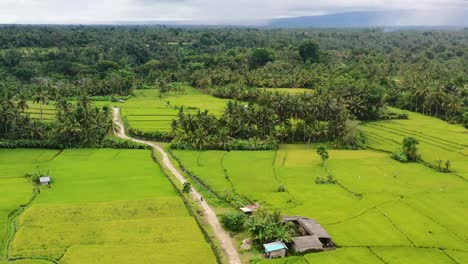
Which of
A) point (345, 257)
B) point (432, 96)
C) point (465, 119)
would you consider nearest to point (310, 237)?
point (345, 257)

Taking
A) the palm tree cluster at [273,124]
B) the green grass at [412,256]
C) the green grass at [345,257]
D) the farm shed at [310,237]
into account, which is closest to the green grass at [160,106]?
the palm tree cluster at [273,124]

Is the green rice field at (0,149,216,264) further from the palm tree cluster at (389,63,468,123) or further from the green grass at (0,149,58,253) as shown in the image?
the palm tree cluster at (389,63,468,123)

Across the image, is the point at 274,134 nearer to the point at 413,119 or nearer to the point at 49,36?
the point at 413,119

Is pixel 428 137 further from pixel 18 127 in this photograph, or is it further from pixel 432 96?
pixel 18 127

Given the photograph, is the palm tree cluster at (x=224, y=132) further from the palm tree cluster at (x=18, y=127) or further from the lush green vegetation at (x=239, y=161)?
the palm tree cluster at (x=18, y=127)

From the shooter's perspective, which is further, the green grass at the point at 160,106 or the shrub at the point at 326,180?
the green grass at the point at 160,106
